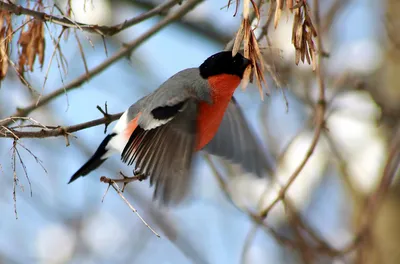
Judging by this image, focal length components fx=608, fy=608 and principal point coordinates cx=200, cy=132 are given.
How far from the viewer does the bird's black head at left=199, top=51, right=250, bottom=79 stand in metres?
2.40

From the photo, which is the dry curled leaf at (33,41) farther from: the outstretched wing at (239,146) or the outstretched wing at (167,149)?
the outstretched wing at (239,146)

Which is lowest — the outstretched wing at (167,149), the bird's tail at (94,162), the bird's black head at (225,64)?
the bird's tail at (94,162)

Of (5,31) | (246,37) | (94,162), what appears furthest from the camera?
(94,162)

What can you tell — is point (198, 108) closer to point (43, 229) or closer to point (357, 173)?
point (357, 173)

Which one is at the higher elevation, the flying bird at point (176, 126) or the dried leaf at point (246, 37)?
the dried leaf at point (246, 37)

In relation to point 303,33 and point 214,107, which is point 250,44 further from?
point 214,107

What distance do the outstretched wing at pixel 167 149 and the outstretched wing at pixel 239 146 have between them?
44cm

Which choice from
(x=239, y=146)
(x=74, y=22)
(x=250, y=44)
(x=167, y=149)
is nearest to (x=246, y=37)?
(x=250, y=44)

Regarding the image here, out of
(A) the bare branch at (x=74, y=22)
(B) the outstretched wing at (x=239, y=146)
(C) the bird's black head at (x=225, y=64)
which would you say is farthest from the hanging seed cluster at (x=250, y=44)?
(B) the outstretched wing at (x=239, y=146)

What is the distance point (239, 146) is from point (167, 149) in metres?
0.69

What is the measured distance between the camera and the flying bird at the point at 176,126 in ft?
6.82

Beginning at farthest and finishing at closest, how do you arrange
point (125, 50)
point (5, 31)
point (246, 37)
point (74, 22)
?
point (125, 50) < point (5, 31) < point (74, 22) < point (246, 37)

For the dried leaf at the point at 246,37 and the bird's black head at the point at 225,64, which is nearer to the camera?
the dried leaf at the point at 246,37

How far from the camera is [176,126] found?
2.26 meters
